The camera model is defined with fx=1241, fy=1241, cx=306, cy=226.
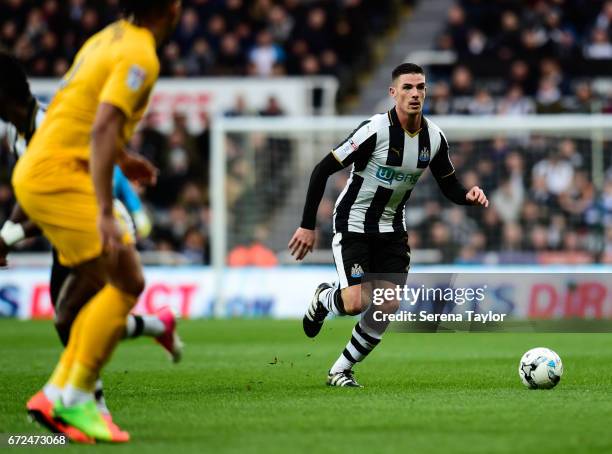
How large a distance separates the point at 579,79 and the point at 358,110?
184 inches

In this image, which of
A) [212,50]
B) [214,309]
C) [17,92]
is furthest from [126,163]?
[212,50]

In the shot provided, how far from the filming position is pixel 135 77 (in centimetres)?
589

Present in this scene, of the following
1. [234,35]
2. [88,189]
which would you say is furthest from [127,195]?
[234,35]

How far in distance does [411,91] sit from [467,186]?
10362mm

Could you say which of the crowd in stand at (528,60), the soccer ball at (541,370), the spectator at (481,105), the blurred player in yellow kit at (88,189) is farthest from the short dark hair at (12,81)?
the spectator at (481,105)

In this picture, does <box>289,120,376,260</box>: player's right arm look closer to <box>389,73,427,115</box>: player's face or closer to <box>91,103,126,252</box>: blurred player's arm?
<box>389,73,427,115</box>: player's face

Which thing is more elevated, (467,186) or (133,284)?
(133,284)

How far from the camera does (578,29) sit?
72.0ft

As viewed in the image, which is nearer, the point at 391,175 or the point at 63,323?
the point at 63,323

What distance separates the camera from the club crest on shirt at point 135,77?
19.3 feet

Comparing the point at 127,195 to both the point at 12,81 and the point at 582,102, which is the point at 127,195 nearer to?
the point at 12,81

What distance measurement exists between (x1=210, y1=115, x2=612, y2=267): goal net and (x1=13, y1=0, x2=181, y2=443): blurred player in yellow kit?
1253cm

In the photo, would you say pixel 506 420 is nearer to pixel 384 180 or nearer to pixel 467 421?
pixel 467 421

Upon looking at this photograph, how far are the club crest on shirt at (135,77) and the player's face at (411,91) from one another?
3.31 meters
